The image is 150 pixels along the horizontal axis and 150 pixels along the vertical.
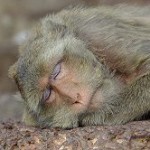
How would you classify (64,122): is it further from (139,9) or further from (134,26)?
(139,9)

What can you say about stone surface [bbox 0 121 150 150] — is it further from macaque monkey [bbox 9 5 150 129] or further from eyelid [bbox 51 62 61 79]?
eyelid [bbox 51 62 61 79]

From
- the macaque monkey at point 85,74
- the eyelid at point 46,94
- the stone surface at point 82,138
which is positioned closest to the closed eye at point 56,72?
the macaque monkey at point 85,74

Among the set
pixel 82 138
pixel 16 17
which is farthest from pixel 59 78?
pixel 16 17

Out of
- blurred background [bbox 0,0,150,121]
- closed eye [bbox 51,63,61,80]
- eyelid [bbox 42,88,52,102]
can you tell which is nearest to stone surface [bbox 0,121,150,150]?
eyelid [bbox 42,88,52,102]

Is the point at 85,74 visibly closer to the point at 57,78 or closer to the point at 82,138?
the point at 57,78

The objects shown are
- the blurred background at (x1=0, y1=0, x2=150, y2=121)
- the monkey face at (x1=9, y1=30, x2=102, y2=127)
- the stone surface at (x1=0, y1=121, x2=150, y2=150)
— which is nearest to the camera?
the stone surface at (x1=0, y1=121, x2=150, y2=150)

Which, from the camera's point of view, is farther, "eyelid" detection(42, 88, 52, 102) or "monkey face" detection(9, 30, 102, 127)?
"eyelid" detection(42, 88, 52, 102)

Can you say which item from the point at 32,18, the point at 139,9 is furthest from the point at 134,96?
the point at 32,18
